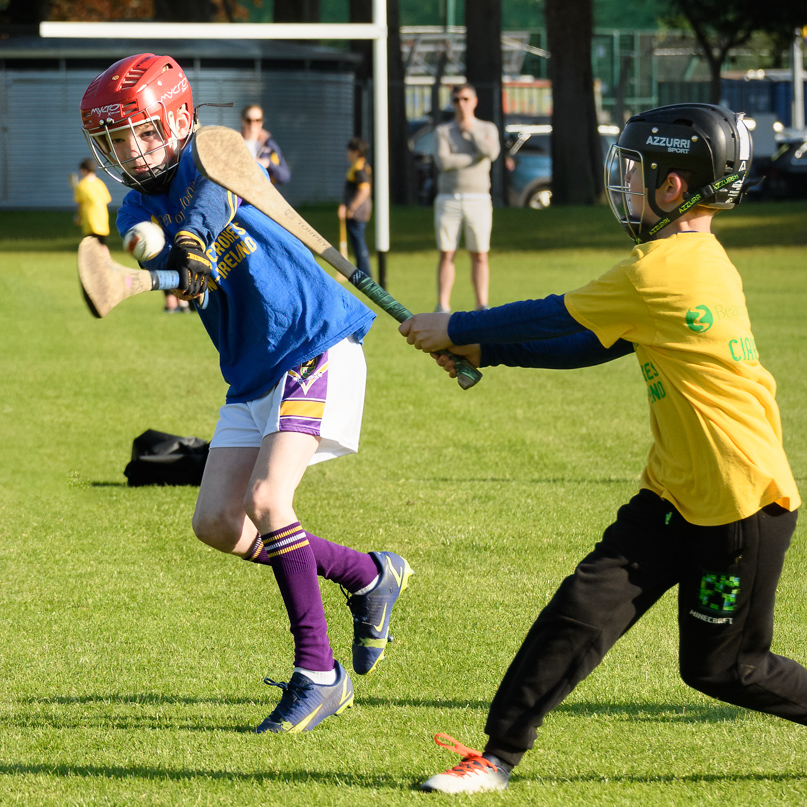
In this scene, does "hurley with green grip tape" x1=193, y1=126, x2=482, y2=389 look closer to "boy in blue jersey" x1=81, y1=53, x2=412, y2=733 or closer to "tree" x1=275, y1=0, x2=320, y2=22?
"boy in blue jersey" x1=81, y1=53, x2=412, y2=733

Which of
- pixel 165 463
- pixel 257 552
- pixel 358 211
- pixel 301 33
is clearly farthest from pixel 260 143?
pixel 257 552

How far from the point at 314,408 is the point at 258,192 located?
70cm

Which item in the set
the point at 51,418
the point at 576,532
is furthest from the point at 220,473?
the point at 51,418

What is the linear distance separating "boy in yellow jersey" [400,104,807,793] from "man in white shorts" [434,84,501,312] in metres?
9.83

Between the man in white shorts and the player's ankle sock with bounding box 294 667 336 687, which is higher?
the man in white shorts

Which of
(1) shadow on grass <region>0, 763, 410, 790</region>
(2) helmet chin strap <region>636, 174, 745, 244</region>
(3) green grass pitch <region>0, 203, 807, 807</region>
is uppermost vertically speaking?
(2) helmet chin strap <region>636, 174, 745, 244</region>

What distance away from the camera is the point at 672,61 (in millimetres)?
69562

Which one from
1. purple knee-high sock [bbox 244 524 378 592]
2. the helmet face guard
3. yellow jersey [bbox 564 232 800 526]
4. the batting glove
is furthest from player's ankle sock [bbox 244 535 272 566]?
the helmet face guard

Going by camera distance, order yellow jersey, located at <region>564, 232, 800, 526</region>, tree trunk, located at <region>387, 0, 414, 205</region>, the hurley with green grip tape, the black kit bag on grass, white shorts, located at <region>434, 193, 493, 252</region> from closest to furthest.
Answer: yellow jersey, located at <region>564, 232, 800, 526</region>
the hurley with green grip tape
the black kit bag on grass
white shorts, located at <region>434, 193, 493, 252</region>
tree trunk, located at <region>387, 0, 414, 205</region>

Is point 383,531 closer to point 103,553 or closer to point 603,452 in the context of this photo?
point 103,553

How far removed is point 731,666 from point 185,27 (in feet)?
39.5

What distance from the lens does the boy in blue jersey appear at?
3768 millimetres

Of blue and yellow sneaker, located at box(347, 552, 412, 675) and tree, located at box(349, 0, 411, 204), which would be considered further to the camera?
tree, located at box(349, 0, 411, 204)

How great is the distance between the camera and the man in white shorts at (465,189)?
13.3m
